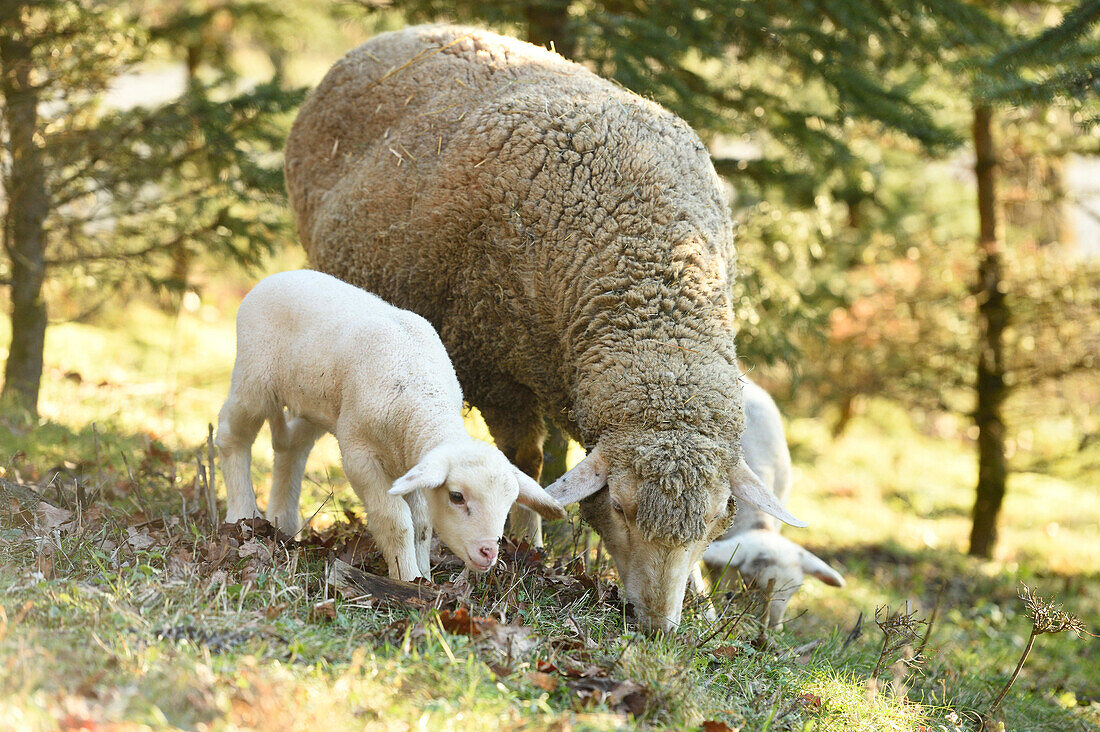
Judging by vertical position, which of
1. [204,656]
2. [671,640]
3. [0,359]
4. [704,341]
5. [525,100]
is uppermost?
[525,100]

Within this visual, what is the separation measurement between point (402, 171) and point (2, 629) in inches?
127

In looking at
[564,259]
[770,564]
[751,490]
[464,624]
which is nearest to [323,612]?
[464,624]

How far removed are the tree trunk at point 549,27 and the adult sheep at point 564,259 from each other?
63.2 inches

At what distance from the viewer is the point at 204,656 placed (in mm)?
3002

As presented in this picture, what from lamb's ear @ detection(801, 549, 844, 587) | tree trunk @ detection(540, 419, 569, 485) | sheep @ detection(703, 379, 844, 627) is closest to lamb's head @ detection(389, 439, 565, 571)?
sheep @ detection(703, 379, 844, 627)

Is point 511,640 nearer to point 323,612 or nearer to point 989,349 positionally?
point 323,612

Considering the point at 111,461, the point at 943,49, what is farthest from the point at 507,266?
the point at 943,49

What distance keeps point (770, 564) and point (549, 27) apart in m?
4.49

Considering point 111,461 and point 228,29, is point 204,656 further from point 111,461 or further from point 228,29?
point 228,29

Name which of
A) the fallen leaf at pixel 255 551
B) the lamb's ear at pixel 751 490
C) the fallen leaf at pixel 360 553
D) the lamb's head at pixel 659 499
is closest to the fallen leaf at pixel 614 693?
the lamb's head at pixel 659 499

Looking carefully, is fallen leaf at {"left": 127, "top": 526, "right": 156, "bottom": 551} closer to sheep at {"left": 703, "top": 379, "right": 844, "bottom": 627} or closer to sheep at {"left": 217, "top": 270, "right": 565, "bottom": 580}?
sheep at {"left": 217, "top": 270, "right": 565, "bottom": 580}

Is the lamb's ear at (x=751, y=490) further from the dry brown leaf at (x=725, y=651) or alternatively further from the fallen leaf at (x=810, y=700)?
the fallen leaf at (x=810, y=700)

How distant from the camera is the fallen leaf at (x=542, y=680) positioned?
321cm

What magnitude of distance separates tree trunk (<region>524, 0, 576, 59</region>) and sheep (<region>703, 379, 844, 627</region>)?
323 cm
